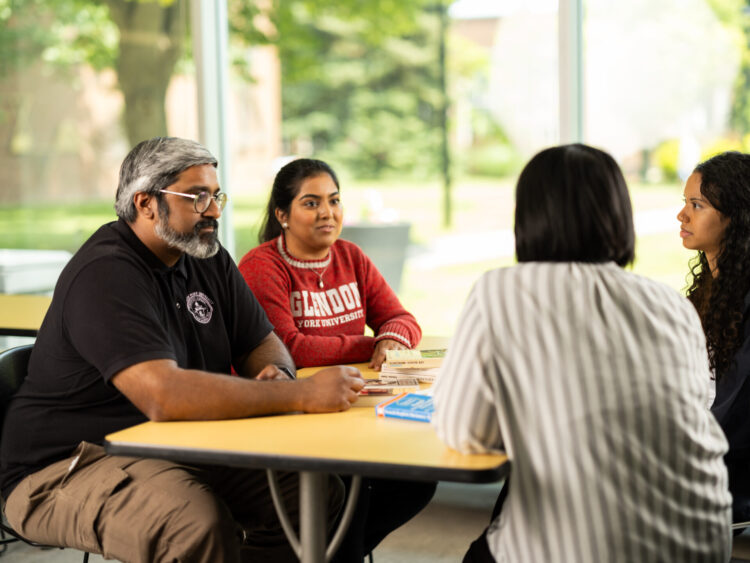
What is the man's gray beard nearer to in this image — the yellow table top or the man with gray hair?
the man with gray hair

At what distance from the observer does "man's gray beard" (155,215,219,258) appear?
7.36ft

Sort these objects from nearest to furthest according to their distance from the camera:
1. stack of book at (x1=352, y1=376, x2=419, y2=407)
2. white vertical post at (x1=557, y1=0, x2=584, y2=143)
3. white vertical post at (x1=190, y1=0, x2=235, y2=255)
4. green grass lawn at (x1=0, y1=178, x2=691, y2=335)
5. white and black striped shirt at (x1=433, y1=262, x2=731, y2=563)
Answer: white and black striped shirt at (x1=433, y1=262, x2=731, y2=563) < stack of book at (x1=352, y1=376, x2=419, y2=407) < white vertical post at (x1=557, y1=0, x2=584, y2=143) < green grass lawn at (x1=0, y1=178, x2=691, y2=335) < white vertical post at (x1=190, y1=0, x2=235, y2=255)

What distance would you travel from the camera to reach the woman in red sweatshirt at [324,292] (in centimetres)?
259

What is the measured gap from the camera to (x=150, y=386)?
1900 millimetres

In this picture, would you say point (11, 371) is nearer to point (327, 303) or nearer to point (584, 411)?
point (327, 303)

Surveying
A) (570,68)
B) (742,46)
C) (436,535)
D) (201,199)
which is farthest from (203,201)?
(742,46)

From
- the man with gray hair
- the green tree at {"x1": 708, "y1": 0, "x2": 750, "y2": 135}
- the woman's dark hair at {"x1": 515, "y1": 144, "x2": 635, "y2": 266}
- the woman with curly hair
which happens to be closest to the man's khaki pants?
the man with gray hair

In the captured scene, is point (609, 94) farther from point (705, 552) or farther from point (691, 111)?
point (705, 552)

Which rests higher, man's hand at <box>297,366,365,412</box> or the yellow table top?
man's hand at <box>297,366,365,412</box>

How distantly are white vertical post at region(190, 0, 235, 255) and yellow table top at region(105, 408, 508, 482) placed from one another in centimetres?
321

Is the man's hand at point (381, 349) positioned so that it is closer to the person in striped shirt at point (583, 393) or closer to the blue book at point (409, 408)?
the blue book at point (409, 408)

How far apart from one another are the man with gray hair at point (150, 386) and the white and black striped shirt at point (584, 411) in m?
0.56

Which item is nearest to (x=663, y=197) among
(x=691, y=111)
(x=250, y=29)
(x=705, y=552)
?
(x=691, y=111)

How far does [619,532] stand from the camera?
1.48 meters
